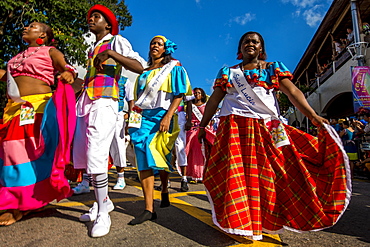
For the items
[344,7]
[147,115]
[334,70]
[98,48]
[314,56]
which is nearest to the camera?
[98,48]

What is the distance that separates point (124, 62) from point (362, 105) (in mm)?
10553

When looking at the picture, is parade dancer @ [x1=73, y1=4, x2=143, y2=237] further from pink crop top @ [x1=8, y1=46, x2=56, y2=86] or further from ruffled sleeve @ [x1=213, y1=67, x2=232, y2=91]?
ruffled sleeve @ [x1=213, y1=67, x2=232, y2=91]

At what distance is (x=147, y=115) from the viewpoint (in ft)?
9.53

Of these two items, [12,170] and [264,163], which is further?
[12,170]

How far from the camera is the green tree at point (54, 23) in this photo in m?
10.7

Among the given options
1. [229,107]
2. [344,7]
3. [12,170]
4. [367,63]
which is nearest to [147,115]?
[229,107]

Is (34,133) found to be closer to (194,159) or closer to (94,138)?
(94,138)

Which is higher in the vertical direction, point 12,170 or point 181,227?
point 12,170

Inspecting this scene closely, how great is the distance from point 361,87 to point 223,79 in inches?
402

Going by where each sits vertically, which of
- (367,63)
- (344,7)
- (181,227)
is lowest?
(181,227)

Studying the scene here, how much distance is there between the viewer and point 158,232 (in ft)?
7.41

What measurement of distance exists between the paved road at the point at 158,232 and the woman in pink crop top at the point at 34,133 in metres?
0.25

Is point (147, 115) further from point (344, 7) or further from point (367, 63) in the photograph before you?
point (344, 7)

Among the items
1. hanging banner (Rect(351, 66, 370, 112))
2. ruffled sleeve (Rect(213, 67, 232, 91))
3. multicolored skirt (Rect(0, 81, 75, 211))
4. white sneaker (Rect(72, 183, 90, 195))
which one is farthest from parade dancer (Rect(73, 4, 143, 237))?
hanging banner (Rect(351, 66, 370, 112))
